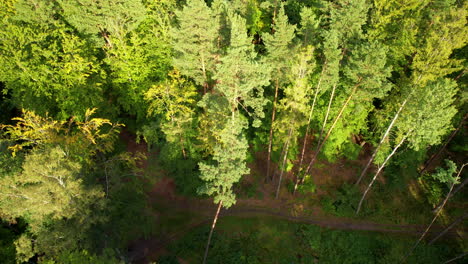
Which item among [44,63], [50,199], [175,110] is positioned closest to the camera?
[50,199]

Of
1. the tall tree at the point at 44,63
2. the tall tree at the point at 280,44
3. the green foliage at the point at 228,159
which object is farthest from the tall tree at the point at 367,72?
the tall tree at the point at 44,63

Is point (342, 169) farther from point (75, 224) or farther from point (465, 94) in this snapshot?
point (75, 224)

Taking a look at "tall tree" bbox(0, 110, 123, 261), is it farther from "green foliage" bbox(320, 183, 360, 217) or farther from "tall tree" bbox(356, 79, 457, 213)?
"tall tree" bbox(356, 79, 457, 213)

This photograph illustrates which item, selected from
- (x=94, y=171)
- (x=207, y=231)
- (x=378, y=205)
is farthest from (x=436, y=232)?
(x=94, y=171)

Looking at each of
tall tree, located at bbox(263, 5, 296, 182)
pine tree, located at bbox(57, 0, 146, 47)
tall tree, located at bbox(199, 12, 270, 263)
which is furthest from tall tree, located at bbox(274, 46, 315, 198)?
pine tree, located at bbox(57, 0, 146, 47)

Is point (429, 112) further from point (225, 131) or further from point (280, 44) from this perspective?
point (225, 131)

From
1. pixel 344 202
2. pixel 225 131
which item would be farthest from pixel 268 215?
pixel 225 131

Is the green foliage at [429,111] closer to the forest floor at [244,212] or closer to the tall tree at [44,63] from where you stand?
the forest floor at [244,212]

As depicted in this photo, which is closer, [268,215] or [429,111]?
[429,111]

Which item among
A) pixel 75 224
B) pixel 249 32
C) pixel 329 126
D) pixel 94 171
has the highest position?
pixel 249 32
